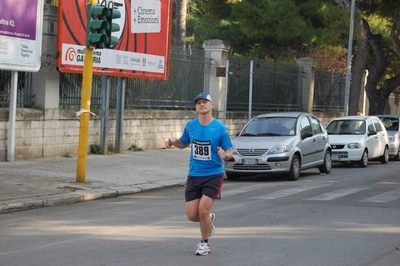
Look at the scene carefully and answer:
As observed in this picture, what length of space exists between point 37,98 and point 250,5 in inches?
639

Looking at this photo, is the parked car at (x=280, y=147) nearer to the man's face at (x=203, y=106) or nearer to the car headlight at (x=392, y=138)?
the car headlight at (x=392, y=138)

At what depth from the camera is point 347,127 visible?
22.8 meters

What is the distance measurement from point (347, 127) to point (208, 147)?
15.4 m

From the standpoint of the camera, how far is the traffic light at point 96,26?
13734 mm

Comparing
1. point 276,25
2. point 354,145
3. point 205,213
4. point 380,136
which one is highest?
point 276,25

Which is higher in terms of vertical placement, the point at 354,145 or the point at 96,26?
the point at 96,26

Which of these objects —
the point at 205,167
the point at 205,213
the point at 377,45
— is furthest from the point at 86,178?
the point at 377,45

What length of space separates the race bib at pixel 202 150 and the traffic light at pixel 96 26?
20.0 feet

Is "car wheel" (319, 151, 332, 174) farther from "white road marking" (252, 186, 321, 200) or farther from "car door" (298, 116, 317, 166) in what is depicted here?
"white road marking" (252, 186, 321, 200)

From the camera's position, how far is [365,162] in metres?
21.7

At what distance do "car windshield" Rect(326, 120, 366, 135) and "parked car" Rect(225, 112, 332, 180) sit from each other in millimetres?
3558

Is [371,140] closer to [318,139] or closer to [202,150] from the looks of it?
[318,139]

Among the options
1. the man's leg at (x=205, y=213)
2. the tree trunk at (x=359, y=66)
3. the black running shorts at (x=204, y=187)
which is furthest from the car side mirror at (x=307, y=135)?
the tree trunk at (x=359, y=66)

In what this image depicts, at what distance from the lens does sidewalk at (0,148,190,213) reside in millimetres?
12371
